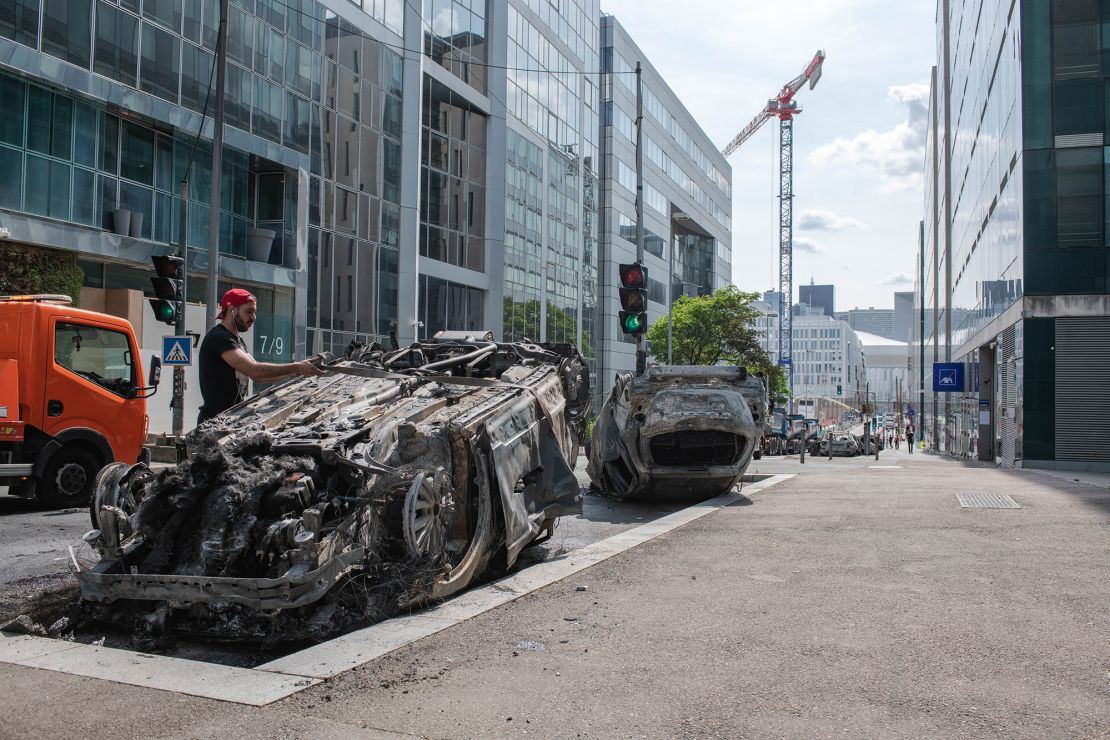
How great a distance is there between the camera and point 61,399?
11000mm

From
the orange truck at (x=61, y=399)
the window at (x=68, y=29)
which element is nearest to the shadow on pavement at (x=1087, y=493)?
the orange truck at (x=61, y=399)

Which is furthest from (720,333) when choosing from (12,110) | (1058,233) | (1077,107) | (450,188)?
(12,110)

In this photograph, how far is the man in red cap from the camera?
6.41 m

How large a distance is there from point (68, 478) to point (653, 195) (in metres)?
55.1

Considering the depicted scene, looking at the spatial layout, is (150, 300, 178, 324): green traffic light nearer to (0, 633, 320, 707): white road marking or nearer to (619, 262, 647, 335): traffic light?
(619, 262, 647, 335): traffic light

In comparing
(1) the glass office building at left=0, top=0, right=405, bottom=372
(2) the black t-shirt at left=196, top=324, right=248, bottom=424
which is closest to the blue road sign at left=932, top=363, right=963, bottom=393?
(1) the glass office building at left=0, top=0, right=405, bottom=372

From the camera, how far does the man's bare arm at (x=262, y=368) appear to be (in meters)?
6.36

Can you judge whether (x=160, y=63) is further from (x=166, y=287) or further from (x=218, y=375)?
(x=218, y=375)

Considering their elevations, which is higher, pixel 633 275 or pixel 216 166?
pixel 216 166

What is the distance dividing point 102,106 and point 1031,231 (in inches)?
920

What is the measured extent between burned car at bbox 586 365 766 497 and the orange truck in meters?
6.26

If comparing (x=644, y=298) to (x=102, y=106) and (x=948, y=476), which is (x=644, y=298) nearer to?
(x=948, y=476)

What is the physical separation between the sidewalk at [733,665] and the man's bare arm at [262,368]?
6.98 feet

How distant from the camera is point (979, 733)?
12.6ft
